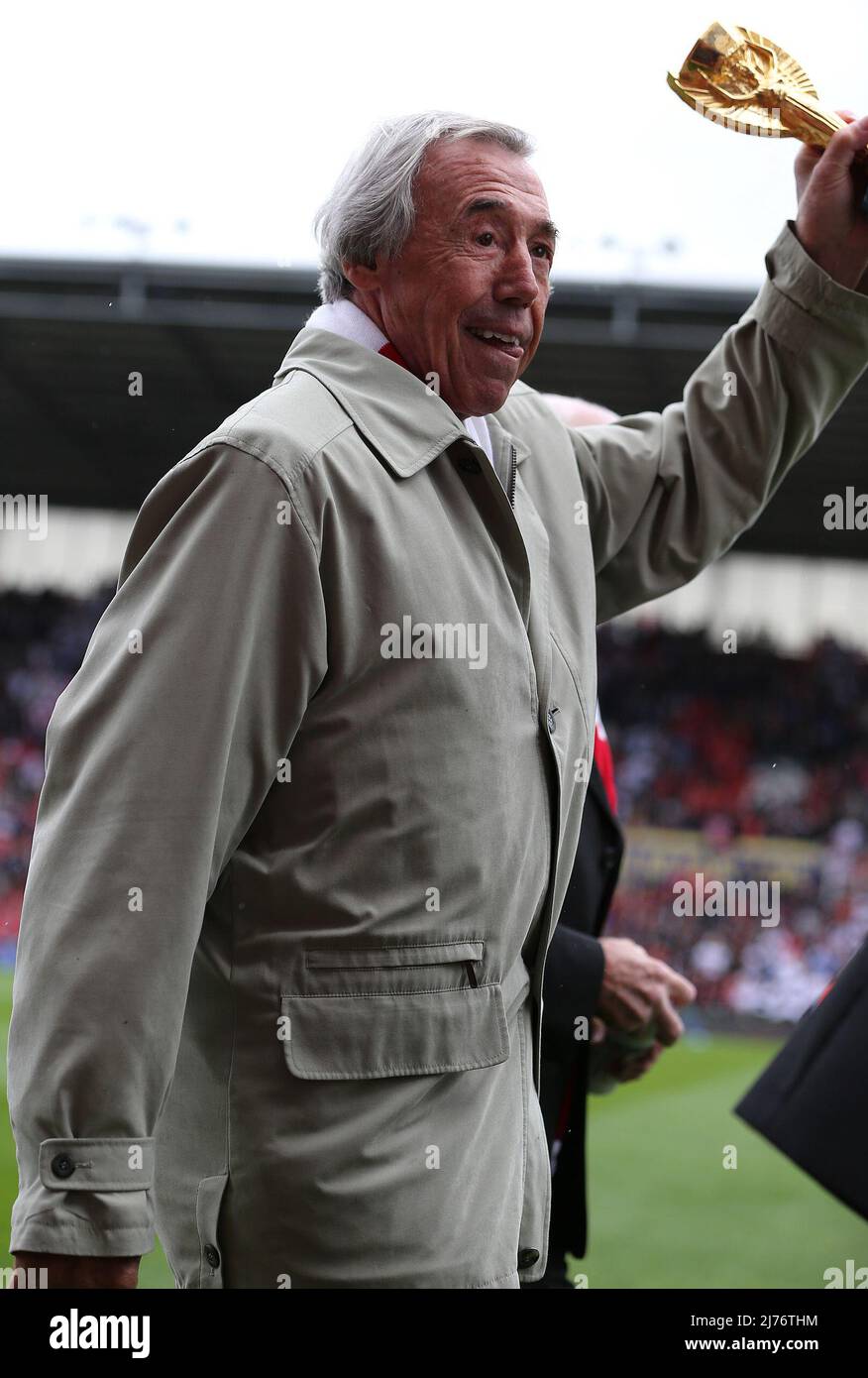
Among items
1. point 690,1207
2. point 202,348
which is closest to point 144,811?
point 690,1207

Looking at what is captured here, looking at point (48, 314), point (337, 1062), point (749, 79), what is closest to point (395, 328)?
point (749, 79)

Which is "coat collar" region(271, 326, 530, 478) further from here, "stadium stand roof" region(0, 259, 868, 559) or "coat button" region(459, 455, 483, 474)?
"stadium stand roof" region(0, 259, 868, 559)

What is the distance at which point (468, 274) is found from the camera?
178 centimetres

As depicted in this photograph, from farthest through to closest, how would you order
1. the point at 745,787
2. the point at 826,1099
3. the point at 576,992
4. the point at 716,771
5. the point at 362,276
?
the point at 716,771 → the point at 745,787 → the point at 576,992 → the point at 362,276 → the point at 826,1099

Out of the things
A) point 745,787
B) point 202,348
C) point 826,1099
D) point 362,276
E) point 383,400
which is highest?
point 362,276

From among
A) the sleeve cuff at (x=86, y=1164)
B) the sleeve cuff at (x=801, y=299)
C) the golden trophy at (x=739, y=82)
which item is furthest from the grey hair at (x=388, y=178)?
the sleeve cuff at (x=86, y=1164)

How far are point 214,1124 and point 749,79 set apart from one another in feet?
4.81

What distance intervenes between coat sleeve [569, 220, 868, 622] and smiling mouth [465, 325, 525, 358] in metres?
0.33

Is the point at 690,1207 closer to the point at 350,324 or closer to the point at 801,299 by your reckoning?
the point at 801,299

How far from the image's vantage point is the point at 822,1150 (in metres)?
1.53

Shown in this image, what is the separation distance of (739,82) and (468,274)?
18.4 inches

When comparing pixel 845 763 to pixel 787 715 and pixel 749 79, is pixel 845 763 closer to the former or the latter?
pixel 787 715

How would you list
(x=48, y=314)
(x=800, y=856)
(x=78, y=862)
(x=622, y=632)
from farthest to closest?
(x=622, y=632), (x=800, y=856), (x=48, y=314), (x=78, y=862)
